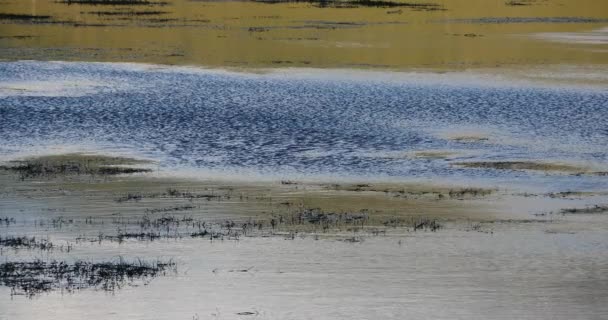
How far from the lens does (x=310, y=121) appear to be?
34.0 metres

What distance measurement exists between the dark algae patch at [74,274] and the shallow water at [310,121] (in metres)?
8.40

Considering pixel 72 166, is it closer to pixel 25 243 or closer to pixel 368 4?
pixel 25 243

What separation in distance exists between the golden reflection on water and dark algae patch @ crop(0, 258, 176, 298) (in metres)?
32.7

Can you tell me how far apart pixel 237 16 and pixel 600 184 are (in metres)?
56.0

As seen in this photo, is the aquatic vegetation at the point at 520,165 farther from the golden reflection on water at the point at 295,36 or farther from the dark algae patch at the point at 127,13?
the dark algae patch at the point at 127,13

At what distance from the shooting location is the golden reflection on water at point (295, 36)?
53.0 meters

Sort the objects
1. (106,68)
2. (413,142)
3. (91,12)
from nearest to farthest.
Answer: (413,142) → (106,68) → (91,12)

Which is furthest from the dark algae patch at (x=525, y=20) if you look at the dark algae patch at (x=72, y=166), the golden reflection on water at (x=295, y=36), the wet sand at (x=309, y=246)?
the wet sand at (x=309, y=246)

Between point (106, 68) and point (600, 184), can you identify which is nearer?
point (600, 184)

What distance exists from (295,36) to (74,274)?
4746cm

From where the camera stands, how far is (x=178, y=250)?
19141 millimetres

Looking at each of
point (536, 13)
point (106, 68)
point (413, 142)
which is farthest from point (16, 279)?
point (536, 13)

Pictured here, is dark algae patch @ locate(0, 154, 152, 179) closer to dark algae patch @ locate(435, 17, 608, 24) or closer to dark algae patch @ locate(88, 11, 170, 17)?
dark algae patch @ locate(88, 11, 170, 17)

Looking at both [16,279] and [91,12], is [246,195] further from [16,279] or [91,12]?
[91,12]
